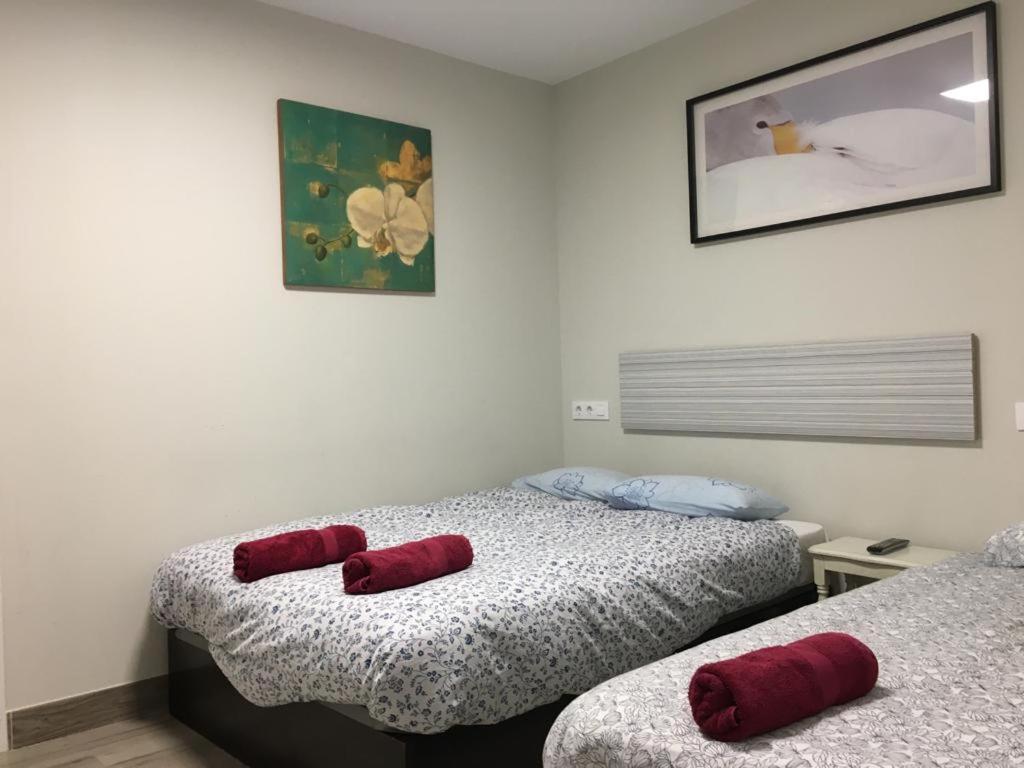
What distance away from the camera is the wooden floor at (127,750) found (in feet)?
8.51

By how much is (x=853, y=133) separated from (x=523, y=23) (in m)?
1.49


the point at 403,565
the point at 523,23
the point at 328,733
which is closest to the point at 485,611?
the point at 403,565

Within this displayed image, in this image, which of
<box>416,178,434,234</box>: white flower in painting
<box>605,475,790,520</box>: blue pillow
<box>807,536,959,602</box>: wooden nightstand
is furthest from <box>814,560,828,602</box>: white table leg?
<box>416,178,434,234</box>: white flower in painting

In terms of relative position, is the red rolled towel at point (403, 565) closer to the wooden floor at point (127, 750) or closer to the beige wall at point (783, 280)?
the wooden floor at point (127, 750)

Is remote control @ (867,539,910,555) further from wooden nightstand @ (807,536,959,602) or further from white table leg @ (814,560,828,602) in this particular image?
white table leg @ (814,560,828,602)

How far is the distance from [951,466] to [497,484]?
81.0 inches

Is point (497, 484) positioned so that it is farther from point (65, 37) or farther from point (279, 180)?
point (65, 37)

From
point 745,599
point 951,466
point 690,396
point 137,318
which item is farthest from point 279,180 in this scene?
point 951,466

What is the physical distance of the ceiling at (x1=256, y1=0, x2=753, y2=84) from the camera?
3.47 m

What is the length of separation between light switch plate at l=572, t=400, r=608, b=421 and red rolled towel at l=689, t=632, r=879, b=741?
266 cm

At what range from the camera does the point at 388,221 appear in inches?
146

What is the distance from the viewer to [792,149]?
3400mm

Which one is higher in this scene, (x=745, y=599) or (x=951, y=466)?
(x=951, y=466)

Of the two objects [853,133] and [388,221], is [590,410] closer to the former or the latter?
[388,221]
